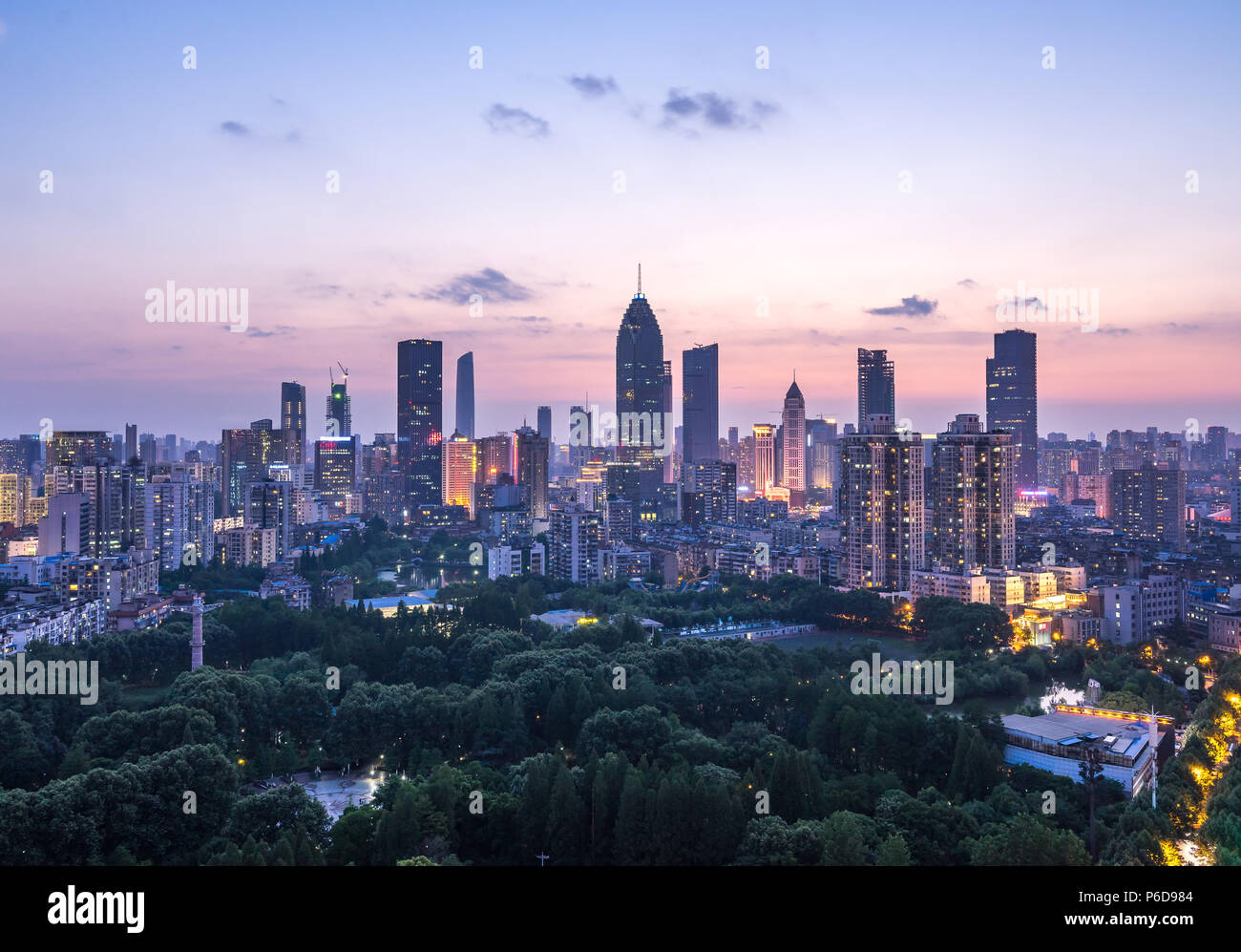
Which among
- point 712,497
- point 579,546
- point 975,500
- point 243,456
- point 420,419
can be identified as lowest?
point 579,546

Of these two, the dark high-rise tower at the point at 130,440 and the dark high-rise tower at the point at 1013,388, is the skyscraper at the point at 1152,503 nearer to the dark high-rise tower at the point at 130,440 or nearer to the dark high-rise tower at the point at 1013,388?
the dark high-rise tower at the point at 1013,388

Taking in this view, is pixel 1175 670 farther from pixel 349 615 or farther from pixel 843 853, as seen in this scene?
pixel 349 615

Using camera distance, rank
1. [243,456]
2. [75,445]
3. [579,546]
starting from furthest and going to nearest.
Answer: [243,456]
[75,445]
[579,546]

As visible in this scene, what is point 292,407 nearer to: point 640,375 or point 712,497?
point 640,375

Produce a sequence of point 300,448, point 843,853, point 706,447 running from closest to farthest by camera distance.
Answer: point 843,853
point 300,448
point 706,447

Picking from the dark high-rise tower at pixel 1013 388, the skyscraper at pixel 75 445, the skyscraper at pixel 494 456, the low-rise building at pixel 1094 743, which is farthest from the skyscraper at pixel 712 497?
the low-rise building at pixel 1094 743

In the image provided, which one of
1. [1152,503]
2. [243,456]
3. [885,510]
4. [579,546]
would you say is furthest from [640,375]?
[885,510]
